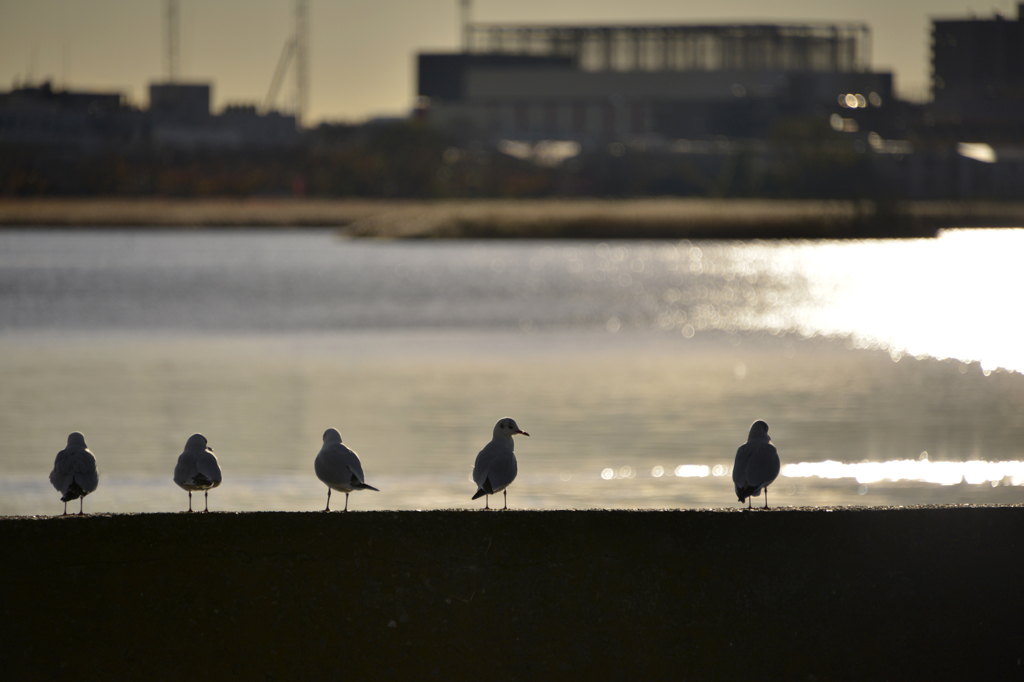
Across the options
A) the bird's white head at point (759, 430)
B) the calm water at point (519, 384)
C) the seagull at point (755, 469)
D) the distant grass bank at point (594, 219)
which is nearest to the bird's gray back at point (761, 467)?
the seagull at point (755, 469)

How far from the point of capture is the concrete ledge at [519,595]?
6500 mm

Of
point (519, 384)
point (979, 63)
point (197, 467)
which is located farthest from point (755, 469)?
point (979, 63)

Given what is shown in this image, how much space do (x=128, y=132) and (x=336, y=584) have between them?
519 feet

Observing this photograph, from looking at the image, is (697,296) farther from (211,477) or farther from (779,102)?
(779,102)

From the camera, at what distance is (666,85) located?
150875 millimetres

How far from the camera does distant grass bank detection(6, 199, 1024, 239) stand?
270ft

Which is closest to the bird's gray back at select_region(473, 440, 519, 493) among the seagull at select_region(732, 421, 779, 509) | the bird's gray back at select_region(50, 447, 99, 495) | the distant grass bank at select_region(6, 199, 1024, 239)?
the seagull at select_region(732, 421, 779, 509)

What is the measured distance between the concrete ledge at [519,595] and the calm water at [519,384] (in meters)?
5.27

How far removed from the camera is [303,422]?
1817cm

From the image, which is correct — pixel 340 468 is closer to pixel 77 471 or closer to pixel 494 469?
pixel 494 469

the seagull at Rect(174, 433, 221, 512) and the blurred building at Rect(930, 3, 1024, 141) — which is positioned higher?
the blurred building at Rect(930, 3, 1024, 141)

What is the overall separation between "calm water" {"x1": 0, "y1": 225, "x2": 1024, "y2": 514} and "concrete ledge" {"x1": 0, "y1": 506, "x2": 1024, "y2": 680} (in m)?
5.27

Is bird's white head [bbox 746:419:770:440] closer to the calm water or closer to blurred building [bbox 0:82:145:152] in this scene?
the calm water

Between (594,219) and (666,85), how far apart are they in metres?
68.8
